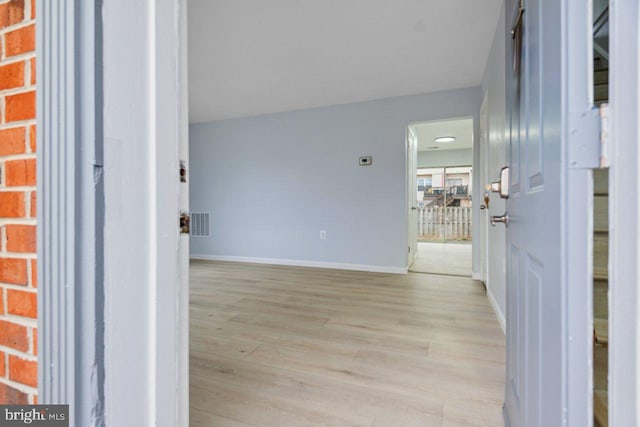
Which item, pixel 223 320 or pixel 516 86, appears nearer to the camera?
pixel 516 86

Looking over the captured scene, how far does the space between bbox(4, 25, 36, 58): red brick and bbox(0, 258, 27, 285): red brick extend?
41cm

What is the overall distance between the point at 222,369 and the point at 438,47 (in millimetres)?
2990

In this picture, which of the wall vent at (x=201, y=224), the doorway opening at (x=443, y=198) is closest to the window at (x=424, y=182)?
the doorway opening at (x=443, y=198)

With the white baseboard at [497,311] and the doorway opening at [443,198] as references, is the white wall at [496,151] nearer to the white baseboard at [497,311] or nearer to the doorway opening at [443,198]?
the white baseboard at [497,311]

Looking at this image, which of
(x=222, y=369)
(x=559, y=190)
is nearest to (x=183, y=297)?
(x=559, y=190)

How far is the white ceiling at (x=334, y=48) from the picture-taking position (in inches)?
84.4

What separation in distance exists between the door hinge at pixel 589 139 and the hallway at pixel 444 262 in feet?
11.8

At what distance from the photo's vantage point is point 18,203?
0.59m

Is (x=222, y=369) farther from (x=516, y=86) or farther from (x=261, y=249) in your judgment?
(x=261, y=249)

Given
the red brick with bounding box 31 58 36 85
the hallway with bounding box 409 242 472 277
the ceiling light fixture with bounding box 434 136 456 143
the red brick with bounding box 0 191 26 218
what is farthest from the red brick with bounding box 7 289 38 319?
the ceiling light fixture with bounding box 434 136 456 143

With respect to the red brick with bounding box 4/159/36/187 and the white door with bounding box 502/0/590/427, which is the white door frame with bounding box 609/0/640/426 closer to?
the white door with bounding box 502/0/590/427

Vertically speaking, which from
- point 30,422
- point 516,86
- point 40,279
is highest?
point 516,86

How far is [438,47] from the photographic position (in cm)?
264

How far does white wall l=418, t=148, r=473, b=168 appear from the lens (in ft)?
24.8
